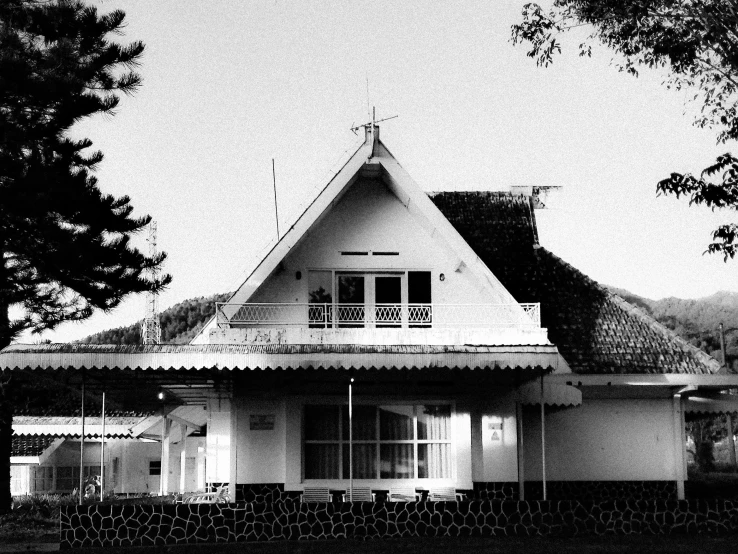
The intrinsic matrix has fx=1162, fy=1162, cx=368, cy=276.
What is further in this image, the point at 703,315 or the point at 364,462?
the point at 703,315

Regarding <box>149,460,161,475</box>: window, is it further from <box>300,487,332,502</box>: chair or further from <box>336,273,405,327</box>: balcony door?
<box>300,487,332,502</box>: chair

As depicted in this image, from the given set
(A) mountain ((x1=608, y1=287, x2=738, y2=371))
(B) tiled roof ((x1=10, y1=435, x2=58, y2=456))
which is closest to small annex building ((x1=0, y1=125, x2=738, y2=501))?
(B) tiled roof ((x1=10, y1=435, x2=58, y2=456))

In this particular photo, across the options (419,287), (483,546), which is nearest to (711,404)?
(419,287)

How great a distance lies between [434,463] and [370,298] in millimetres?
3156

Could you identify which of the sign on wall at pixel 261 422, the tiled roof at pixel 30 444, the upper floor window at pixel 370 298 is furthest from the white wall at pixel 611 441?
the tiled roof at pixel 30 444

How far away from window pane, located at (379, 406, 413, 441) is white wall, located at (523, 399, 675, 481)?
3.35 m

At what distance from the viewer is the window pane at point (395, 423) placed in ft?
67.1

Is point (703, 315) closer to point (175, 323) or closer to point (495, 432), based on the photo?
point (175, 323)

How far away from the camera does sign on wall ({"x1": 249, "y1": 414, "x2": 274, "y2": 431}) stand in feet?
66.6

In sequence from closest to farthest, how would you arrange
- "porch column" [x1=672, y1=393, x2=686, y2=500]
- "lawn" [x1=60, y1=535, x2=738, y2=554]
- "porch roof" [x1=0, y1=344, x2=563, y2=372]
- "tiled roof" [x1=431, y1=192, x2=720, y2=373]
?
"lawn" [x1=60, y1=535, x2=738, y2=554]
"porch roof" [x1=0, y1=344, x2=563, y2=372]
"porch column" [x1=672, y1=393, x2=686, y2=500]
"tiled roof" [x1=431, y1=192, x2=720, y2=373]

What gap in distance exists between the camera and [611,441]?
22.8 meters

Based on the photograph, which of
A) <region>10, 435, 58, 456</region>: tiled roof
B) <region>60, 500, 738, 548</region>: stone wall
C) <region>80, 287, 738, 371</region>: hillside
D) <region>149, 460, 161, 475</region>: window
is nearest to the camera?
<region>60, 500, 738, 548</region>: stone wall

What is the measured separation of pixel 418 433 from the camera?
20.4 meters

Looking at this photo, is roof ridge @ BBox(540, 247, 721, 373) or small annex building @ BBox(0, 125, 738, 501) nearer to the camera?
small annex building @ BBox(0, 125, 738, 501)
